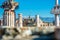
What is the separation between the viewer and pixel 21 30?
14672 mm

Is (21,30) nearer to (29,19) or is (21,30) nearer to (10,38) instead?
(10,38)

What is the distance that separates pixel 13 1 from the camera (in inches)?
916

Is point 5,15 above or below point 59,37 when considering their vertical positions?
above

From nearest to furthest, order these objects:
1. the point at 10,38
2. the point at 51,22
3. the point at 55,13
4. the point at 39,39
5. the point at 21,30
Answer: the point at 39,39, the point at 10,38, the point at 21,30, the point at 55,13, the point at 51,22

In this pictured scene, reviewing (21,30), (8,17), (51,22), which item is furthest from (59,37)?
(51,22)

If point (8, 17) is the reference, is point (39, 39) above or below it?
below

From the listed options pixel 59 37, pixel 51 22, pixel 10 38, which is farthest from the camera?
pixel 51 22

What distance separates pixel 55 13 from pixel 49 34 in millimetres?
6161

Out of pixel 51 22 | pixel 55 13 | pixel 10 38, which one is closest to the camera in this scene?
pixel 10 38

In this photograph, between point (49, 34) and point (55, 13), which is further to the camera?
point (55, 13)

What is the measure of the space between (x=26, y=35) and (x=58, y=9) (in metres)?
7.86

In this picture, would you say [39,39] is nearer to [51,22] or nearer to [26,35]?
[26,35]

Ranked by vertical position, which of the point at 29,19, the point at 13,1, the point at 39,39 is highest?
the point at 13,1

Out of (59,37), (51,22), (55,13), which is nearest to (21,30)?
(59,37)
